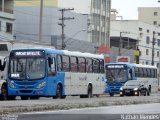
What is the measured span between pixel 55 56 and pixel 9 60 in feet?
9.71

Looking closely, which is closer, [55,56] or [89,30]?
[55,56]

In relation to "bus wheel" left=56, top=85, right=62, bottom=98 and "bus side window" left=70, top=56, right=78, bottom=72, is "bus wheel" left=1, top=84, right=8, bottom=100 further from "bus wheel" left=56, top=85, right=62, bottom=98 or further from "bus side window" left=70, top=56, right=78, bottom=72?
"bus side window" left=70, top=56, right=78, bottom=72

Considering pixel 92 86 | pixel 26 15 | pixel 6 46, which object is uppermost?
pixel 26 15

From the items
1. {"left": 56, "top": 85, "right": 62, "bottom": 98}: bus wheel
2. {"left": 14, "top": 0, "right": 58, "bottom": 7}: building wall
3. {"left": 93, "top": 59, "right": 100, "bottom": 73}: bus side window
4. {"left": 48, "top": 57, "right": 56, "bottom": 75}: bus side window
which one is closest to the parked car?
{"left": 93, "top": 59, "right": 100, "bottom": 73}: bus side window

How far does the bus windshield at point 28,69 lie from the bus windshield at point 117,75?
21457 mm

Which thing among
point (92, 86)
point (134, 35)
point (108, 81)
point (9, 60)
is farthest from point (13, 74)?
point (134, 35)

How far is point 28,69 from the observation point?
35.5 metres

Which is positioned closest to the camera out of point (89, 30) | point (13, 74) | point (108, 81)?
point (13, 74)

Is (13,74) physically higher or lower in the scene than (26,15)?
lower

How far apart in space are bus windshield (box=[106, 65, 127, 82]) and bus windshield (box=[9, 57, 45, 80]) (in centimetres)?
2146

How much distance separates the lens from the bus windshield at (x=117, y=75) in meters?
56.4

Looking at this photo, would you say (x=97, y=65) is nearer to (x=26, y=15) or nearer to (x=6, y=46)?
(x=6, y=46)

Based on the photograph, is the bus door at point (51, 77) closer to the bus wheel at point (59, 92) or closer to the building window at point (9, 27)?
the bus wheel at point (59, 92)

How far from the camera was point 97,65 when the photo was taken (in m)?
44.0
